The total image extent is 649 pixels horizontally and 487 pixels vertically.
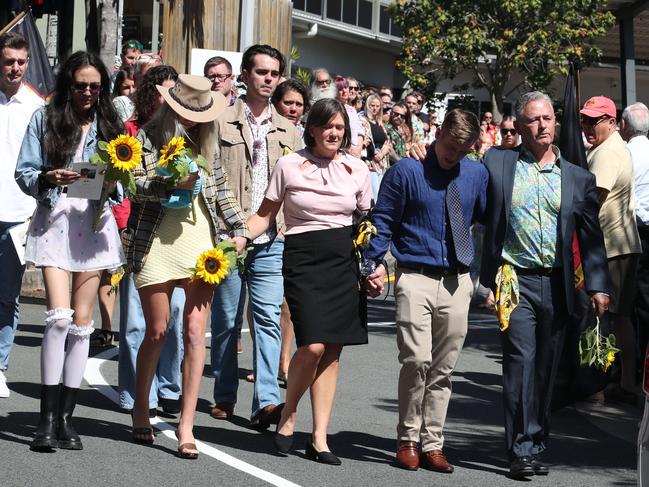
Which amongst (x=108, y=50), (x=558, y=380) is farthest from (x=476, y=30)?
(x=558, y=380)

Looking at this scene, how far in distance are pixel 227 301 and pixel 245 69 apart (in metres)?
1.49

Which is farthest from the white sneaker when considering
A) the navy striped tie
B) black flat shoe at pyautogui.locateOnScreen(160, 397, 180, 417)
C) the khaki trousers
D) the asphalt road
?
the navy striped tie

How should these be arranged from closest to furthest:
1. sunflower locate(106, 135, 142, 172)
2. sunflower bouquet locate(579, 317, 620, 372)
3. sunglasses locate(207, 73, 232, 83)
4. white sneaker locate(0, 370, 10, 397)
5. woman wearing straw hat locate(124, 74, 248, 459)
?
sunflower locate(106, 135, 142, 172) < woman wearing straw hat locate(124, 74, 248, 459) < sunflower bouquet locate(579, 317, 620, 372) < white sneaker locate(0, 370, 10, 397) < sunglasses locate(207, 73, 232, 83)

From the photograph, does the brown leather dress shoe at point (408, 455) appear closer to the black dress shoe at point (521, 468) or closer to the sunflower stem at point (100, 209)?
the black dress shoe at point (521, 468)

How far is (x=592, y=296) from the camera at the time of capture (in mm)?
7551

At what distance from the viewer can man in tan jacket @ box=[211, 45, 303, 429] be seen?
8336 mm

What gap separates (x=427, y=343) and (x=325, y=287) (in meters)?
0.64

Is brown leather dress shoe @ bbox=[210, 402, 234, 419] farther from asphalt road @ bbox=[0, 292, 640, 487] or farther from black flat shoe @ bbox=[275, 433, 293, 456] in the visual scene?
black flat shoe @ bbox=[275, 433, 293, 456]

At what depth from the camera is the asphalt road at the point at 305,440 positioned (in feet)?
22.9

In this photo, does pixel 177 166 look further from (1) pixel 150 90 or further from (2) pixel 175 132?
(1) pixel 150 90

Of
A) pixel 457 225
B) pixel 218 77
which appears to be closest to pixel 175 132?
pixel 457 225

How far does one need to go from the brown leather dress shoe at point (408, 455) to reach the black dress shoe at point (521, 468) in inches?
20.4

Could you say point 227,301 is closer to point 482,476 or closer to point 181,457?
point 181,457

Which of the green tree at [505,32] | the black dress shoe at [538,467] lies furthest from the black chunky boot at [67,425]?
the green tree at [505,32]
